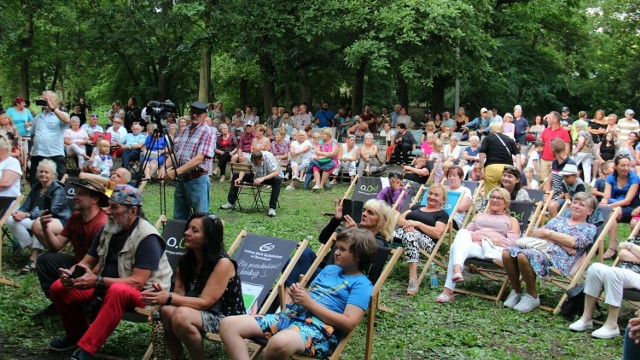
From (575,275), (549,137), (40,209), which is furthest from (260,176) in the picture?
(575,275)

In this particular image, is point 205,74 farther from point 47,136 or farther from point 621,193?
point 621,193

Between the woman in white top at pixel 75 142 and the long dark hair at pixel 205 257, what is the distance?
10205 mm

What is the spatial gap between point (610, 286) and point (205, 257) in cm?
341

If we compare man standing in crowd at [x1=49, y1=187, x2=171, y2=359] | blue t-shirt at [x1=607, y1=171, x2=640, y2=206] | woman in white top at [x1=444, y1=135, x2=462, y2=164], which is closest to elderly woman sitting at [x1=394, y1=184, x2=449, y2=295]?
blue t-shirt at [x1=607, y1=171, x2=640, y2=206]

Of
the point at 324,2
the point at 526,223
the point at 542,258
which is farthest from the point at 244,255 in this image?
the point at 324,2

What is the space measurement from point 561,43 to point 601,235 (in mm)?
24961

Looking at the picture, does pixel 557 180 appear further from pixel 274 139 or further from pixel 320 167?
pixel 274 139

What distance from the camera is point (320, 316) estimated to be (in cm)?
443

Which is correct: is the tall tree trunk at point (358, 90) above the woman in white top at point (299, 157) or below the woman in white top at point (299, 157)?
above

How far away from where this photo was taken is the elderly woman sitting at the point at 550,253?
6.62 meters

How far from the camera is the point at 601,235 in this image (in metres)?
6.96

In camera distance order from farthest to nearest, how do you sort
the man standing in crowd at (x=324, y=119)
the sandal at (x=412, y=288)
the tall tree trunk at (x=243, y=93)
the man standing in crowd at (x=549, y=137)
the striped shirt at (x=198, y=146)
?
the tall tree trunk at (x=243, y=93) < the man standing in crowd at (x=324, y=119) < the man standing in crowd at (x=549, y=137) < the sandal at (x=412, y=288) < the striped shirt at (x=198, y=146)

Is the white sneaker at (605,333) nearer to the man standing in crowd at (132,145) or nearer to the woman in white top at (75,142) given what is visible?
the woman in white top at (75,142)

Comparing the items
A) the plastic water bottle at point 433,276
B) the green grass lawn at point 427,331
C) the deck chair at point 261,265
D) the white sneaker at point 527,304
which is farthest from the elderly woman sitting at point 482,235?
the deck chair at point 261,265
